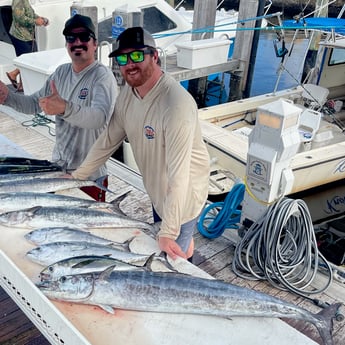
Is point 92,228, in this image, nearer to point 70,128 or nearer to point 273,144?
point 70,128

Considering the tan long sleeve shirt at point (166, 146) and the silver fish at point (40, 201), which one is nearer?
the tan long sleeve shirt at point (166, 146)

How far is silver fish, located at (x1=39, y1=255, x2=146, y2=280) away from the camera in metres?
1.88

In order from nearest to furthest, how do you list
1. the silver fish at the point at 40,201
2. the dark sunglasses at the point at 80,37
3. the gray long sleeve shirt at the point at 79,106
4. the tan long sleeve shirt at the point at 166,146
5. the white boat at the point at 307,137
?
1. the tan long sleeve shirt at the point at 166,146
2. the silver fish at the point at 40,201
3. the gray long sleeve shirt at the point at 79,106
4. the dark sunglasses at the point at 80,37
5. the white boat at the point at 307,137

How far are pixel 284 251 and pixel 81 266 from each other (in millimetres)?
2067

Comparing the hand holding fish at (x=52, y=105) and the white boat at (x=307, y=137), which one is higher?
the hand holding fish at (x=52, y=105)

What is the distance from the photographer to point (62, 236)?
7.39ft

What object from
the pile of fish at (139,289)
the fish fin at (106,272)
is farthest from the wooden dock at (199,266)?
the fish fin at (106,272)

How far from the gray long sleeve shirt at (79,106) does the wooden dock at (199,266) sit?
1.15m

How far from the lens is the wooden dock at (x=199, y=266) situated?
285cm

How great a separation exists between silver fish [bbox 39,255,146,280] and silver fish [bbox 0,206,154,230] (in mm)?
428

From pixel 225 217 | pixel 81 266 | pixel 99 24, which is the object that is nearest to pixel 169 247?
pixel 81 266

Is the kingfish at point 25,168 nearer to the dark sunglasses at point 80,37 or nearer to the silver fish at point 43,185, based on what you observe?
the silver fish at point 43,185

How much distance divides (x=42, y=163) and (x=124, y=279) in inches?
64.1

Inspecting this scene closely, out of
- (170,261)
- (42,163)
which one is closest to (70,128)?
(42,163)
